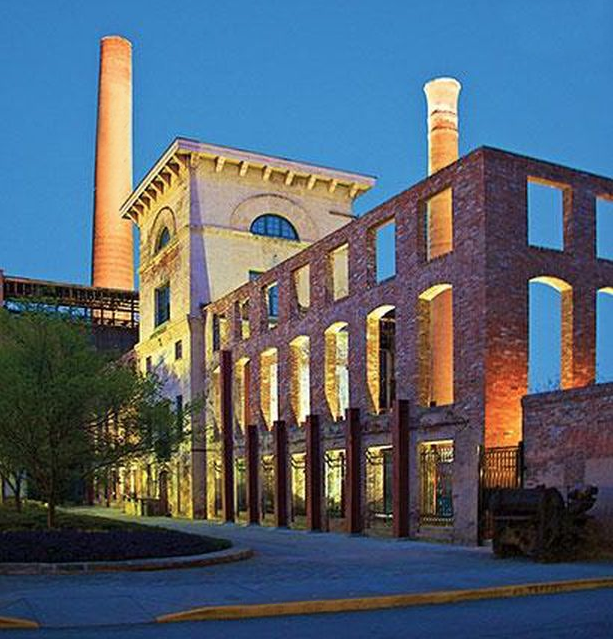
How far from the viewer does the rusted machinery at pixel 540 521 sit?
16.2m

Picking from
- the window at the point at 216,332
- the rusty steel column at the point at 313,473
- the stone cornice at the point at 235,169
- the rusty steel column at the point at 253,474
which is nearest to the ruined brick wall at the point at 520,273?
the rusty steel column at the point at 313,473

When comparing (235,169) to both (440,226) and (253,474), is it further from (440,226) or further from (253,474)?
(253,474)

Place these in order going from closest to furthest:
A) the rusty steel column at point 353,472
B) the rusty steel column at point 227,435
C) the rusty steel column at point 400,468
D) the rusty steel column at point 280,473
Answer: the rusty steel column at point 400,468
the rusty steel column at point 353,472
the rusty steel column at point 280,473
the rusty steel column at point 227,435

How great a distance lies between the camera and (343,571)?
14859mm

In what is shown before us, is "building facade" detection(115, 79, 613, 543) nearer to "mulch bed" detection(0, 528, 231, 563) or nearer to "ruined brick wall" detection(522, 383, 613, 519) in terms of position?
"ruined brick wall" detection(522, 383, 613, 519)

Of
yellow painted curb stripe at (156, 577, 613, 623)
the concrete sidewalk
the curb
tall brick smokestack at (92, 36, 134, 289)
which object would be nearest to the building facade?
the concrete sidewalk

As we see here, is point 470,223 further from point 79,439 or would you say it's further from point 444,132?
point 444,132

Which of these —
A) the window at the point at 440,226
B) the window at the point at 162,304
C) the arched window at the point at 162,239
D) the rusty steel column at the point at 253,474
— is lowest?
the rusty steel column at the point at 253,474

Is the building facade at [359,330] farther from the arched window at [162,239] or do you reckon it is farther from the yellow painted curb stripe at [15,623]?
the yellow painted curb stripe at [15,623]

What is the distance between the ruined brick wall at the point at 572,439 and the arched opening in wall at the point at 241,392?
1532 centimetres

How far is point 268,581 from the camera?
1351 cm

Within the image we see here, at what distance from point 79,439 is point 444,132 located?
1957 centimetres

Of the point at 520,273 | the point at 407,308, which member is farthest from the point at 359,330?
the point at 520,273

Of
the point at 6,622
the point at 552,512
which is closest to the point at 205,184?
the point at 552,512
